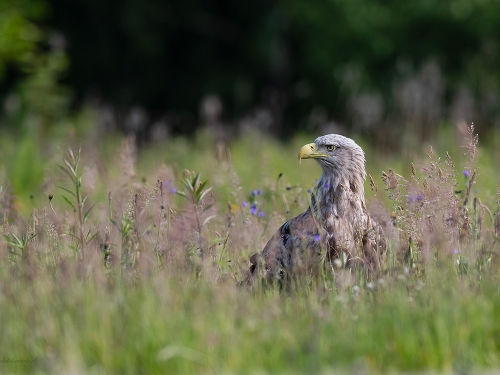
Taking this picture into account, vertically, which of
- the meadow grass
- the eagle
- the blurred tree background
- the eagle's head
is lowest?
the meadow grass

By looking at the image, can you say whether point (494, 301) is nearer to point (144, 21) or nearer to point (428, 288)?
point (428, 288)

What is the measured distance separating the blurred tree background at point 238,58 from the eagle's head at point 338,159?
711 cm

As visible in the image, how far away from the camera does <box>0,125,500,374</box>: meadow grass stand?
3621mm

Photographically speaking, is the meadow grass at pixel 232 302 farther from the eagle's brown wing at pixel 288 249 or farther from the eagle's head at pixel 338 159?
the eagle's head at pixel 338 159

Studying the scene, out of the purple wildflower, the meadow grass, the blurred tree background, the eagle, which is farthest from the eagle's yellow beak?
the blurred tree background

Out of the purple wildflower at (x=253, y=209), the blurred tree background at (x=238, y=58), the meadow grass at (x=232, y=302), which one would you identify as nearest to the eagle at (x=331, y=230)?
the meadow grass at (x=232, y=302)

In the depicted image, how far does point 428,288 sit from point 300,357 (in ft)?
3.04

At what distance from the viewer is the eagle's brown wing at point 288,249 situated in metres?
4.84

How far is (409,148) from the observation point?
11.0m

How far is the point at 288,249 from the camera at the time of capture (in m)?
5.13

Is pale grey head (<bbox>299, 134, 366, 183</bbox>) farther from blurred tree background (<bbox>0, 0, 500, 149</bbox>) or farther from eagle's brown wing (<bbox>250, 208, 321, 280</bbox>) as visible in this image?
blurred tree background (<bbox>0, 0, 500, 149</bbox>)

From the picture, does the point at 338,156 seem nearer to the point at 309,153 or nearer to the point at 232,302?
the point at 309,153

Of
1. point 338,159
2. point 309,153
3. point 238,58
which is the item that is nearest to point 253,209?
point 309,153

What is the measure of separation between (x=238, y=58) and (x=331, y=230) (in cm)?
1588
